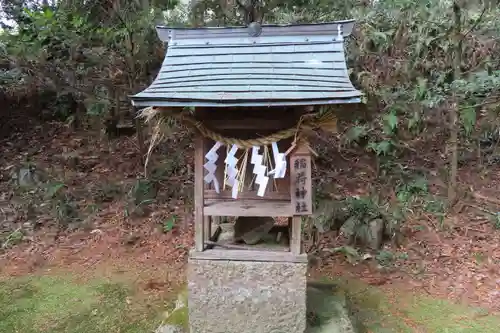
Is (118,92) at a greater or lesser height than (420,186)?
greater

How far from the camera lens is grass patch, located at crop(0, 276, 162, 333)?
4289 millimetres

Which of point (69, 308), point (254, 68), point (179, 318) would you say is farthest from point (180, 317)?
point (254, 68)

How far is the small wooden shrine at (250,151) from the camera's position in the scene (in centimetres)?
314

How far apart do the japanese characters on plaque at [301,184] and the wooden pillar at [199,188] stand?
28.0 inches

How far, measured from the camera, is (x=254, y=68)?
3.23 meters

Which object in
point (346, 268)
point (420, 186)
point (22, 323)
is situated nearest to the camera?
point (22, 323)

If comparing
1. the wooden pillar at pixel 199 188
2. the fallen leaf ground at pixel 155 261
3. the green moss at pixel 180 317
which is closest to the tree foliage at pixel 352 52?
the fallen leaf ground at pixel 155 261

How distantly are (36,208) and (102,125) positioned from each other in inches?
88.2

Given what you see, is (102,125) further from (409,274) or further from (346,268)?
(409,274)

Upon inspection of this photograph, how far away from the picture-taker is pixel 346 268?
5.44 meters

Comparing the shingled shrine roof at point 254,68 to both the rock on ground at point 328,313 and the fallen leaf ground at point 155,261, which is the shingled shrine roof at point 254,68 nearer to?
the rock on ground at point 328,313

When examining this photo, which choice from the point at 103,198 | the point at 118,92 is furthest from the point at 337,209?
the point at 118,92

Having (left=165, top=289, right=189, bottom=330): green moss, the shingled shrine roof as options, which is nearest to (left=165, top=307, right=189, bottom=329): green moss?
(left=165, top=289, right=189, bottom=330): green moss

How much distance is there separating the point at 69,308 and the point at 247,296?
239 centimetres
